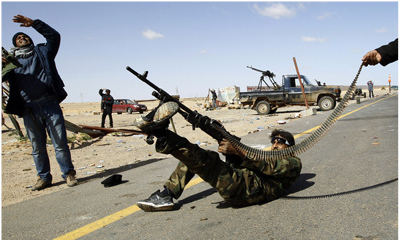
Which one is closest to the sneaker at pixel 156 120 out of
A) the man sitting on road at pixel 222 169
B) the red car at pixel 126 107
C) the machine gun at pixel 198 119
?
the man sitting on road at pixel 222 169

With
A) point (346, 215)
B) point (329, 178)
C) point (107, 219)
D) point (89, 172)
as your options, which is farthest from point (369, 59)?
point (89, 172)

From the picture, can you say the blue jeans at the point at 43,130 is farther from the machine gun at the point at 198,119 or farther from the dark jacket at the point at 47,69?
the machine gun at the point at 198,119

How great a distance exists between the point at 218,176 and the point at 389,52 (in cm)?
182

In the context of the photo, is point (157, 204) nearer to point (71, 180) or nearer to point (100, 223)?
point (100, 223)

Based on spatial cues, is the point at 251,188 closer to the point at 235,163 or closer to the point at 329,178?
the point at 235,163

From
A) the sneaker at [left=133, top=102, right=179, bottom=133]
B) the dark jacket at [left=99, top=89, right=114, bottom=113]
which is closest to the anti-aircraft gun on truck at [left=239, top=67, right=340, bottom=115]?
the dark jacket at [left=99, top=89, right=114, bottom=113]

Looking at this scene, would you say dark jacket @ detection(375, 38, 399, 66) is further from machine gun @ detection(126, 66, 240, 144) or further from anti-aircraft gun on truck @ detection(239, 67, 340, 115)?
anti-aircraft gun on truck @ detection(239, 67, 340, 115)

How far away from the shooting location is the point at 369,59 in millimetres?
3174

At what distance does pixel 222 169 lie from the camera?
324 cm

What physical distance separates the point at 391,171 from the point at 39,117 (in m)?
4.71

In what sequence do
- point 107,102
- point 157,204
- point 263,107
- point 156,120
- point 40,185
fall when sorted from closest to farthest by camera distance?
point 156,120 → point 157,204 → point 40,185 → point 107,102 → point 263,107

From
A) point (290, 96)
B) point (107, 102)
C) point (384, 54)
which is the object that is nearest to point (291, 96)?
point (290, 96)

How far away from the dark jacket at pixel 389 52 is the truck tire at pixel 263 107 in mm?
17585

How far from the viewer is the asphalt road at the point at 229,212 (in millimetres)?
2873
